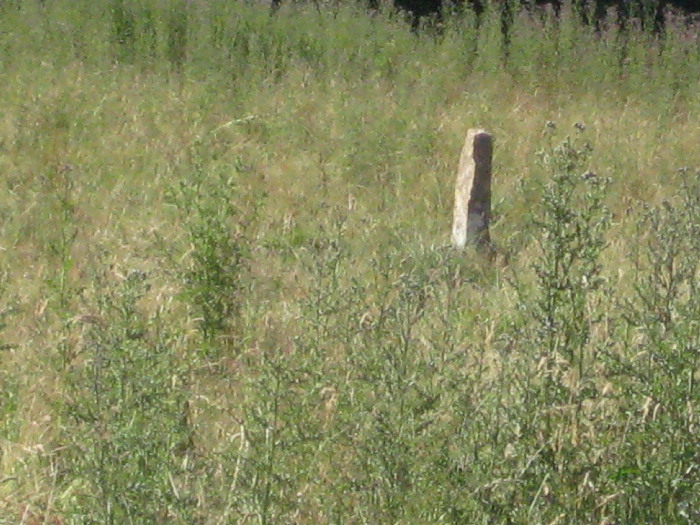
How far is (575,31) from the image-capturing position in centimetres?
1243

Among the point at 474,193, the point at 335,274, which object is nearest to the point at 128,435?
the point at 335,274

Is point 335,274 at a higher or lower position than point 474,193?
higher

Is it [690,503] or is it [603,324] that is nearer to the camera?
[690,503]

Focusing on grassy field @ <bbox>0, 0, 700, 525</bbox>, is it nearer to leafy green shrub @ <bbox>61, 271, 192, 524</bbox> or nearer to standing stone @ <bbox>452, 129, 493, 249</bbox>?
leafy green shrub @ <bbox>61, 271, 192, 524</bbox>

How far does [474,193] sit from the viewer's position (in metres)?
7.56

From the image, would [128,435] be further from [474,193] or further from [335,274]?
[474,193]

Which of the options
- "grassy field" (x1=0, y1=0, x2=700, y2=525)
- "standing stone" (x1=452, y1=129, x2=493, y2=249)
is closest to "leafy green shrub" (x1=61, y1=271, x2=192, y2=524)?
"grassy field" (x1=0, y1=0, x2=700, y2=525)

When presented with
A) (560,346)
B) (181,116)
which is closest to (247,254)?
(560,346)

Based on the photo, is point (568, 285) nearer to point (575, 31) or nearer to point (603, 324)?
point (603, 324)

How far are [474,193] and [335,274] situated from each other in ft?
11.5

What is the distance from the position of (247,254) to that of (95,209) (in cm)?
207

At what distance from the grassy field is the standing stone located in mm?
206

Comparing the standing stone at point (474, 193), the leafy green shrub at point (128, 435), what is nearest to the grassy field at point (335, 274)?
the leafy green shrub at point (128, 435)

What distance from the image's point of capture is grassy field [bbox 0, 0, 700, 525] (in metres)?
3.49
